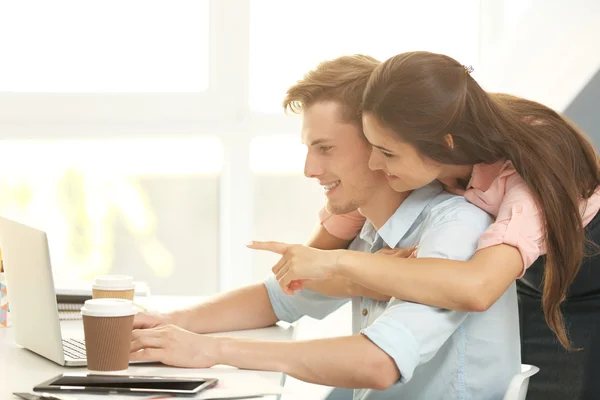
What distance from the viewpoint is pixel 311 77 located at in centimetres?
179

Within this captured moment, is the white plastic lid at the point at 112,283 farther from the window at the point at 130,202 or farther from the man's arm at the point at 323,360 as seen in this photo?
the window at the point at 130,202

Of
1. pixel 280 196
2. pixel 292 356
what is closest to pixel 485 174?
pixel 292 356

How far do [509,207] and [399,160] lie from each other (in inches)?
8.2

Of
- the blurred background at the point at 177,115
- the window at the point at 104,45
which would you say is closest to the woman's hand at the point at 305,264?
the blurred background at the point at 177,115

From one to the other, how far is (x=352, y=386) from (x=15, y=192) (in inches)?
87.0

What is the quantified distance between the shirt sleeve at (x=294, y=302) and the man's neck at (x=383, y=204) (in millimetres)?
244

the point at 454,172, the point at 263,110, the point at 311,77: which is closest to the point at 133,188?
the point at 263,110

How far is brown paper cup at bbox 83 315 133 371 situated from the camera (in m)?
1.32

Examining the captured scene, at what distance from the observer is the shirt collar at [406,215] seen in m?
1.65

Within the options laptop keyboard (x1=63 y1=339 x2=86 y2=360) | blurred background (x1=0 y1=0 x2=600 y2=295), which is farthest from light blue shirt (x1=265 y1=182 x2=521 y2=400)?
blurred background (x1=0 y1=0 x2=600 y2=295)

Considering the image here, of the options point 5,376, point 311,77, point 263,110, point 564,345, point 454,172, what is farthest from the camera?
point 263,110

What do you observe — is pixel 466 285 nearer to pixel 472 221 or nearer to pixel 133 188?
pixel 472 221

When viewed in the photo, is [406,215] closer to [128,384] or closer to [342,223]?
[342,223]

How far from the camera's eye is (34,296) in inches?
57.5
